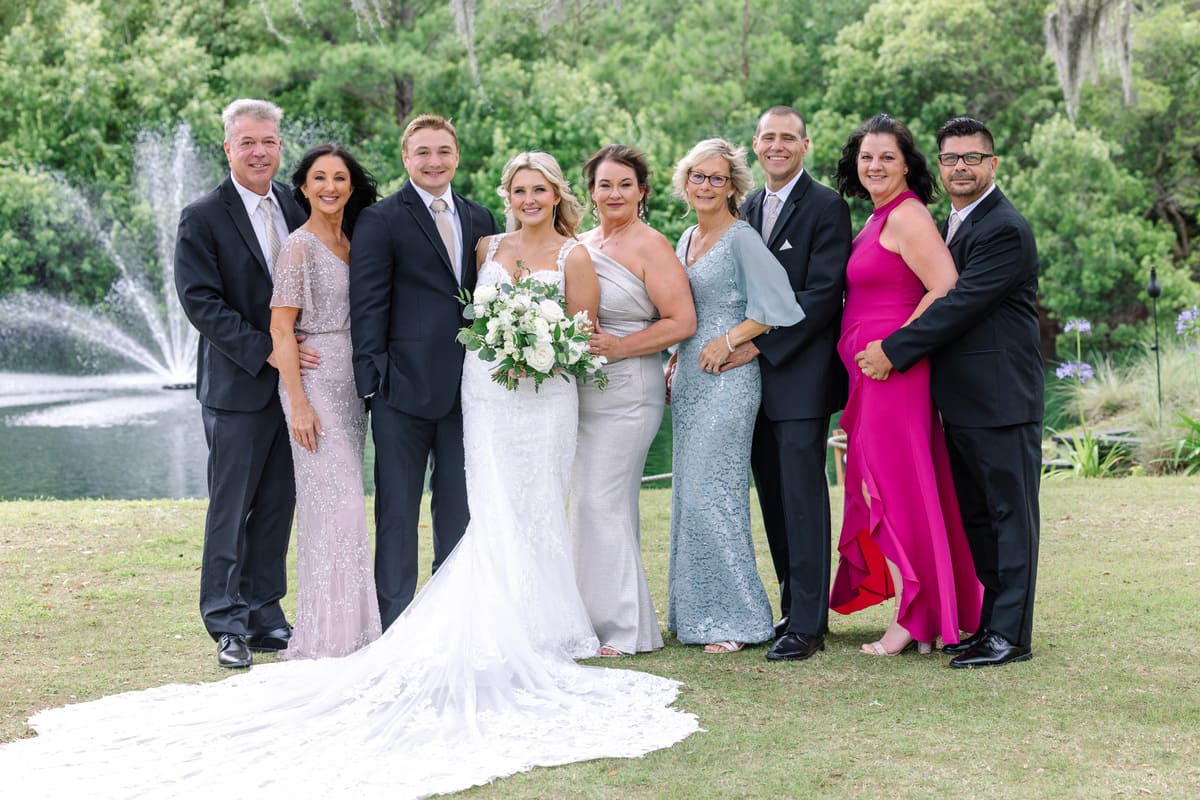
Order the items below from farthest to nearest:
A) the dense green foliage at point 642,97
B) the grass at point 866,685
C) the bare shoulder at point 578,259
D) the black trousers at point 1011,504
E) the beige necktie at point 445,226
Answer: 1. the dense green foliage at point 642,97
2. the beige necktie at point 445,226
3. the bare shoulder at point 578,259
4. the black trousers at point 1011,504
5. the grass at point 866,685

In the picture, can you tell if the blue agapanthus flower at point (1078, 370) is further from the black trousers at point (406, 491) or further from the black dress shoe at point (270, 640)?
the black dress shoe at point (270, 640)

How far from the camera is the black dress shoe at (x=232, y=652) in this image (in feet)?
A: 17.9

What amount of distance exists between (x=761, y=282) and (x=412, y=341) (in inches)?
59.8

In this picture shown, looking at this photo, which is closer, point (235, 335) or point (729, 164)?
point (235, 335)

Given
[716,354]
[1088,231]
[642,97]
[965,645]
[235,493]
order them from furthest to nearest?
[642,97] → [1088,231] → [235,493] → [716,354] → [965,645]

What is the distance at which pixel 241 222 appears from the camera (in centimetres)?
571

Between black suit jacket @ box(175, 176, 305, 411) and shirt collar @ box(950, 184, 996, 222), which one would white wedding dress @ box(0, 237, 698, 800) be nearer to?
black suit jacket @ box(175, 176, 305, 411)

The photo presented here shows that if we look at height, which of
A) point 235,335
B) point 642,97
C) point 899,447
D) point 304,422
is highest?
point 642,97

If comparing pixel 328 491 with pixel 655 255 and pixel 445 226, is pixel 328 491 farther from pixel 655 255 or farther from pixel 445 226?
pixel 655 255

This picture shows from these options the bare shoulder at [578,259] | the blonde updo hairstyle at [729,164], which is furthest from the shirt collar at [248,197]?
the blonde updo hairstyle at [729,164]

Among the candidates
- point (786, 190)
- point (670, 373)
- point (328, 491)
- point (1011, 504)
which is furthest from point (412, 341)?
point (1011, 504)

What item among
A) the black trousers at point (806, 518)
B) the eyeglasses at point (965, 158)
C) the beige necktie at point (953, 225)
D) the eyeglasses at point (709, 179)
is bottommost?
the black trousers at point (806, 518)

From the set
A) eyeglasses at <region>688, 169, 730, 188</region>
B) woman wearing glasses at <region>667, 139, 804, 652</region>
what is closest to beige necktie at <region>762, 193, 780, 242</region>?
woman wearing glasses at <region>667, 139, 804, 652</region>

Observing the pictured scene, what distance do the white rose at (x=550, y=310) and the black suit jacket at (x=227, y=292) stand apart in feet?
4.10
